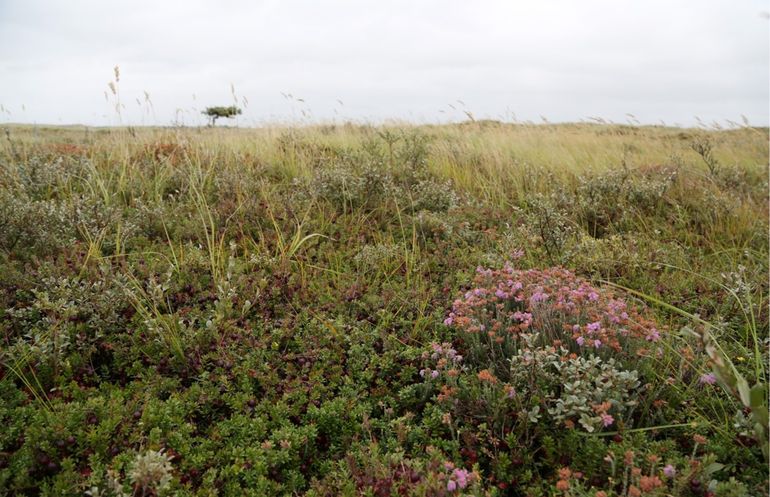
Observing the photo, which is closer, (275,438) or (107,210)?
(275,438)

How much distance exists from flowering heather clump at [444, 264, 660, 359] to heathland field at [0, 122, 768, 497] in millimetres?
20

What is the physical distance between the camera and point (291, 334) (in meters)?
3.55

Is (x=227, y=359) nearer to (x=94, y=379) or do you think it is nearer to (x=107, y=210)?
(x=94, y=379)

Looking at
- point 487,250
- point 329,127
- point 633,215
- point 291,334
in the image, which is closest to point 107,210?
point 291,334

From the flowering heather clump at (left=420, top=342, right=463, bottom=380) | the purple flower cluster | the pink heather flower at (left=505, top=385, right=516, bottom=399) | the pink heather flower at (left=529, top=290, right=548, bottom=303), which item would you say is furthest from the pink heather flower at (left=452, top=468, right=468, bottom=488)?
the pink heather flower at (left=529, top=290, right=548, bottom=303)

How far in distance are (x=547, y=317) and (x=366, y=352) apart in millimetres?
1175

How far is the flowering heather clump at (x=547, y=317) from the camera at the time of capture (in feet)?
10.0

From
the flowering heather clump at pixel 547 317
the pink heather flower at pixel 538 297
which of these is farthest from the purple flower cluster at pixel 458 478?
the pink heather flower at pixel 538 297

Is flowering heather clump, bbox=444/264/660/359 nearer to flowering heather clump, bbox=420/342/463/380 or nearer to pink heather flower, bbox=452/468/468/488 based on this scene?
flowering heather clump, bbox=420/342/463/380

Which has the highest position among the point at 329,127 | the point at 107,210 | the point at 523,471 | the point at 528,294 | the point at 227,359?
the point at 329,127

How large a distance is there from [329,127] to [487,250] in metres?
10.4

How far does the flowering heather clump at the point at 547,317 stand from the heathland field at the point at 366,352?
2 cm

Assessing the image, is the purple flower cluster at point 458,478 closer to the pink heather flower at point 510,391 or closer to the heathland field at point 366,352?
the heathland field at point 366,352

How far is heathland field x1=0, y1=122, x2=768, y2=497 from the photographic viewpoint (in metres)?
2.42
